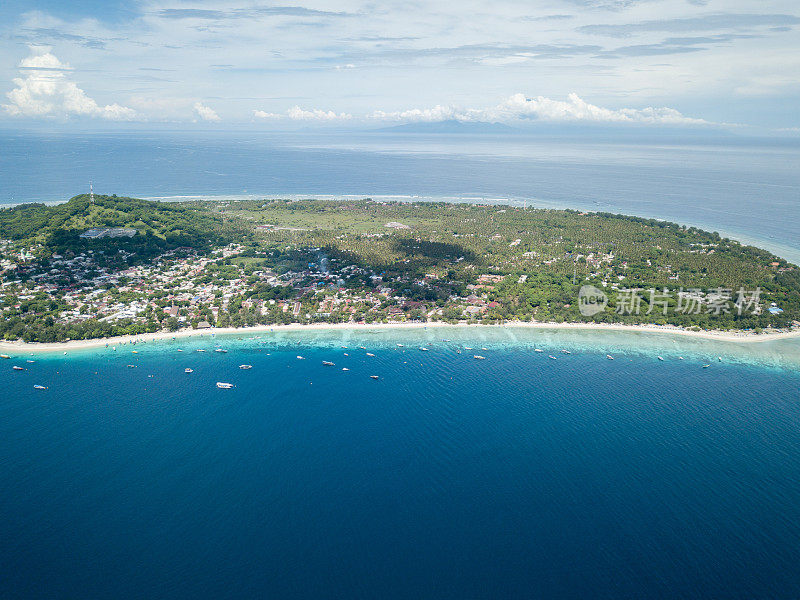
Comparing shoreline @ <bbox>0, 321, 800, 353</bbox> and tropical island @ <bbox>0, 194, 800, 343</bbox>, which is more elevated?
tropical island @ <bbox>0, 194, 800, 343</bbox>

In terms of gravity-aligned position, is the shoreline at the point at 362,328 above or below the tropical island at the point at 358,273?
below

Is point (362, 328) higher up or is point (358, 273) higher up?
point (358, 273)

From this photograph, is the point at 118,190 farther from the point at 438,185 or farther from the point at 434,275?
the point at 434,275

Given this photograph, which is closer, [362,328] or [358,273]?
[362,328]

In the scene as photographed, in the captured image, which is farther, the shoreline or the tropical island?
the tropical island
